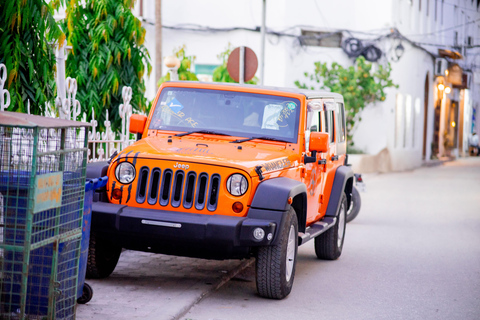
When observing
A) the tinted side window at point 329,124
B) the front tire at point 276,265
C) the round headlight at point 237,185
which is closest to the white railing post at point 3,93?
the round headlight at point 237,185

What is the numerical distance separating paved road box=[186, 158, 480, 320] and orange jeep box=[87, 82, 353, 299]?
15.2 inches

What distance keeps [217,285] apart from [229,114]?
5.62ft

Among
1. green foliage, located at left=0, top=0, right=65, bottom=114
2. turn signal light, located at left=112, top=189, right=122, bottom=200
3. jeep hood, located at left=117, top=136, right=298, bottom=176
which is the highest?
green foliage, located at left=0, top=0, right=65, bottom=114

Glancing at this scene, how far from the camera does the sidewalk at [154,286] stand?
6.31 m

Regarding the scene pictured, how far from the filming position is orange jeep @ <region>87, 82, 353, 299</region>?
6656mm

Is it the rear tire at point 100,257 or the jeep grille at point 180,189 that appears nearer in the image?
the jeep grille at point 180,189

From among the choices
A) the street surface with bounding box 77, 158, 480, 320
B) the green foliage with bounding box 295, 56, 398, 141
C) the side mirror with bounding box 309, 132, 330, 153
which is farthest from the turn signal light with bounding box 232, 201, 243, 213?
the green foliage with bounding box 295, 56, 398, 141

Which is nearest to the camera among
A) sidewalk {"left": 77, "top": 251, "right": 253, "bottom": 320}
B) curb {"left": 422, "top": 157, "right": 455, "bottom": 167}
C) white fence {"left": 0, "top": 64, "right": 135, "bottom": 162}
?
sidewalk {"left": 77, "top": 251, "right": 253, "bottom": 320}

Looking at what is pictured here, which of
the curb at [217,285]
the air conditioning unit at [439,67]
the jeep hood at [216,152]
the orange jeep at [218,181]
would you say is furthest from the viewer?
the air conditioning unit at [439,67]

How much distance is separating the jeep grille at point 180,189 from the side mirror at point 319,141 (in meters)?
1.34

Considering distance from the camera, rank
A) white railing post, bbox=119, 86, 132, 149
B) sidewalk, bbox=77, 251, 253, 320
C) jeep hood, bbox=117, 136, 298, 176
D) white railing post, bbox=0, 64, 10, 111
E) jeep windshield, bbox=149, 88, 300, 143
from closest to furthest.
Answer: sidewalk, bbox=77, 251, 253, 320 < jeep hood, bbox=117, 136, 298, 176 < white railing post, bbox=0, 64, 10, 111 < jeep windshield, bbox=149, 88, 300, 143 < white railing post, bbox=119, 86, 132, 149

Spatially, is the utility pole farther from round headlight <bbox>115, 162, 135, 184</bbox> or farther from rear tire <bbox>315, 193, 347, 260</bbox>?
round headlight <bbox>115, 162, 135, 184</bbox>

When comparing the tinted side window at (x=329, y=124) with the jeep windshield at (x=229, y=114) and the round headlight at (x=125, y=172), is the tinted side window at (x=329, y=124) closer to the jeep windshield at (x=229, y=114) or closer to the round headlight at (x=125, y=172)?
the jeep windshield at (x=229, y=114)

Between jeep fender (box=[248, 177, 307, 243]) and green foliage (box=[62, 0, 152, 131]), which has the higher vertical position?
green foliage (box=[62, 0, 152, 131])
